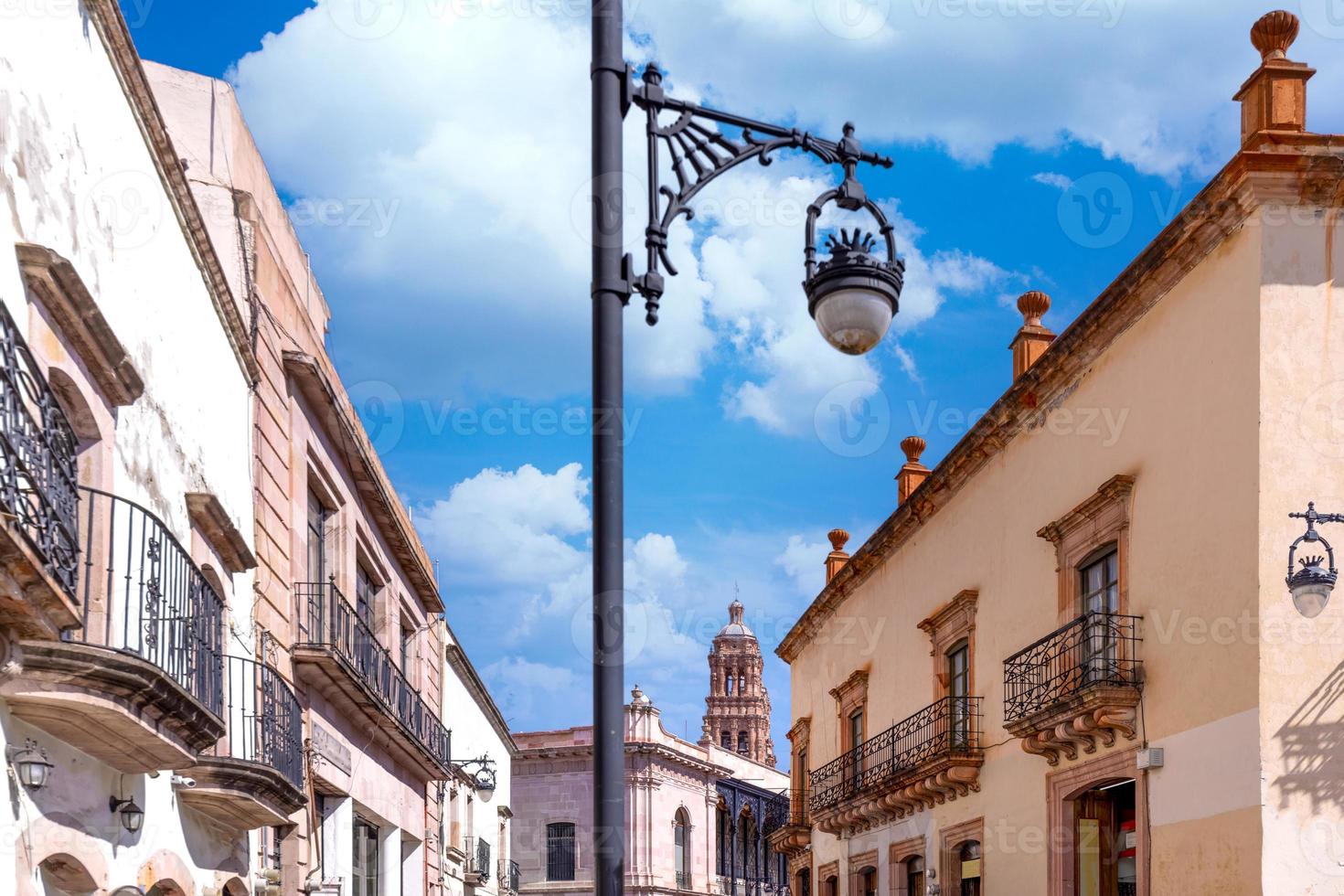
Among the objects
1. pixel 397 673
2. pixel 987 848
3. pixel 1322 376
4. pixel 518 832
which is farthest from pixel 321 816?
pixel 518 832

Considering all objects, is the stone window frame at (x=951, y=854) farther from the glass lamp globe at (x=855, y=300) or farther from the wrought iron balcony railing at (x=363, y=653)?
the glass lamp globe at (x=855, y=300)

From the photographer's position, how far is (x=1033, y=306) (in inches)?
717

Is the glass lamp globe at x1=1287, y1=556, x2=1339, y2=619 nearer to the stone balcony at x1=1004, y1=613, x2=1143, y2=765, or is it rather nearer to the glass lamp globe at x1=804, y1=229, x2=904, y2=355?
the stone balcony at x1=1004, y1=613, x2=1143, y2=765

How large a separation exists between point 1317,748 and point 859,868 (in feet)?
43.8

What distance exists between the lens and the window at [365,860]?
1609cm

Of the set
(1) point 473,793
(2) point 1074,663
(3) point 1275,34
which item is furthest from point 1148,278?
(1) point 473,793

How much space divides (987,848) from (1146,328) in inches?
275

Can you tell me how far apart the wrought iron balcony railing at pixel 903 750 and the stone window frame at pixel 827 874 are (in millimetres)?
1041

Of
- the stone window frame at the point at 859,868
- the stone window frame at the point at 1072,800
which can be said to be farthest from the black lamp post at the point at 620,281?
the stone window frame at the point at 859,868

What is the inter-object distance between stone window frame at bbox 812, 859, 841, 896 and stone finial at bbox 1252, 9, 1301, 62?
660 inches

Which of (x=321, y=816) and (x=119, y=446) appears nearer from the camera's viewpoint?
(x=119, y=446)

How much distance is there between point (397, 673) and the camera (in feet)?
57.2

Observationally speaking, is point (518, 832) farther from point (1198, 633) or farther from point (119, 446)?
point (119, 446)

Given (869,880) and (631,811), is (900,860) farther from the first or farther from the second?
(631,811)
